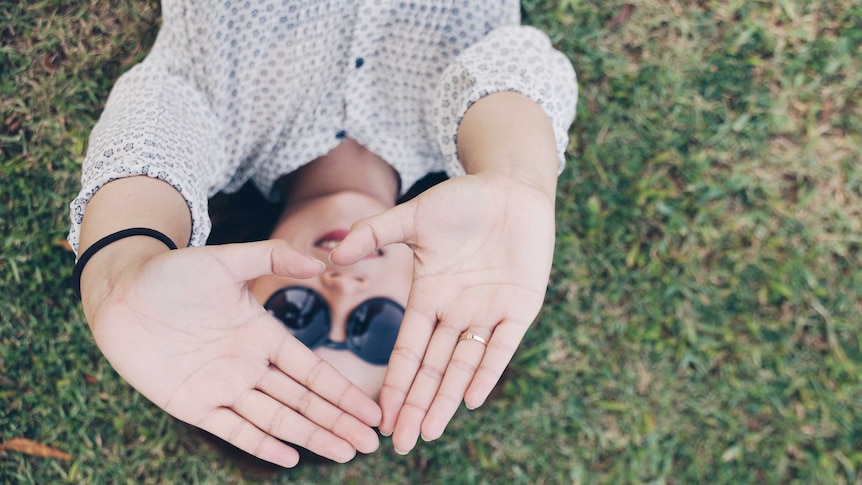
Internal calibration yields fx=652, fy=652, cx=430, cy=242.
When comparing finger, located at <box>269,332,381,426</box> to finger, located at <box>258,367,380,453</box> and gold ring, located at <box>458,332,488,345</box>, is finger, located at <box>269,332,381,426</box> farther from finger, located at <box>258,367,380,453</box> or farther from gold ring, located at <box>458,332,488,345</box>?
gold ring, located at <box>458,332,488,345</box>

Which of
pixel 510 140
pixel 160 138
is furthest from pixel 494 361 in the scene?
pixel 160 138

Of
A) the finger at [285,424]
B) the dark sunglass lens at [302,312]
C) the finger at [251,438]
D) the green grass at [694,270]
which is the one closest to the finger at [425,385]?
the finger at [285,424]

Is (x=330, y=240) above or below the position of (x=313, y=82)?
below

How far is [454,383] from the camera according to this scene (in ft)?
5.58

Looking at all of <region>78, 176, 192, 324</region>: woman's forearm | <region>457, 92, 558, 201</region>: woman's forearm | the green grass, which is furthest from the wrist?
the green grass

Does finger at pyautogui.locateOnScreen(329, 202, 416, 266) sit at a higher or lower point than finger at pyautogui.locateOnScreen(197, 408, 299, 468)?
higher

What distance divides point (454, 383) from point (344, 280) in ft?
2.02

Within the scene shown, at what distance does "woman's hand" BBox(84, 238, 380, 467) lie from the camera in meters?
1.50

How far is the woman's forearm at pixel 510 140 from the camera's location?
1896mm

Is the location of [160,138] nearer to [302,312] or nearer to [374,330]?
[302,312]

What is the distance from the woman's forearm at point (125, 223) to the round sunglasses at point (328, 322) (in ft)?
1.41

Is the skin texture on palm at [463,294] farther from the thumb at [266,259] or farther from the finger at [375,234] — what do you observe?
the thumb at [266,259]

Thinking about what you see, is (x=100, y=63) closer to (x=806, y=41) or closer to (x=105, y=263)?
(x=105, y=263)

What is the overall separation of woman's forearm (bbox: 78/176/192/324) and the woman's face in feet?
1.51
